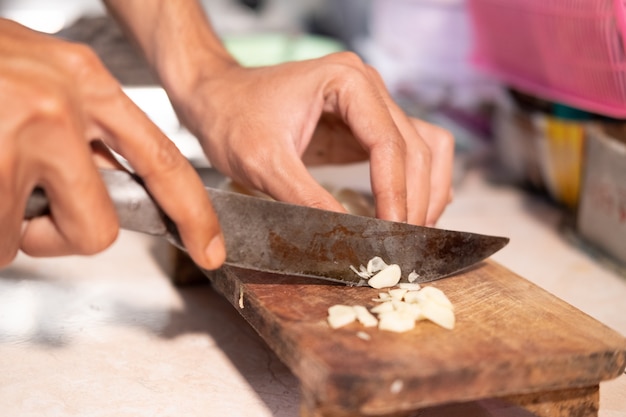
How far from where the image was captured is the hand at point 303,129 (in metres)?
1.23

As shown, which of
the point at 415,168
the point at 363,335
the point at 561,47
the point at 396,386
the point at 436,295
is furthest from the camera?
the point at 561,47

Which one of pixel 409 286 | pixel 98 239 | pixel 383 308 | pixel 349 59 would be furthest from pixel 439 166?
pixel 98 239

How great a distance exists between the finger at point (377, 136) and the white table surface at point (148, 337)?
32 cm

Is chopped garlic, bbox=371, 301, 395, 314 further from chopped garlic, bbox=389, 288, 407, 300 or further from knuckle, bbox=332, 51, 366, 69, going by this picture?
knuckle, bbox=332, 51, 366, 69

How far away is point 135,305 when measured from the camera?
4.68 ft

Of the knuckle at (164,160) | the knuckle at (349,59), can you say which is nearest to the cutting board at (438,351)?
the knuckle at (164,160)

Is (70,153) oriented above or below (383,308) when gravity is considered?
above

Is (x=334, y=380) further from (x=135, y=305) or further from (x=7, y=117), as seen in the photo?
(x=135, y=305)

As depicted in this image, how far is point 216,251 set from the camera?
101 centimetres

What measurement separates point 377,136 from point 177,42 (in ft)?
1.68

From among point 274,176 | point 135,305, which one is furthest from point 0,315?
point 274,176

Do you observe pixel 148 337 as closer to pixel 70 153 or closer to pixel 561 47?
pixel 70 153

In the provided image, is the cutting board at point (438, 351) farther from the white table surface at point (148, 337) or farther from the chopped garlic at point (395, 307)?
the white table surface at point (148, 337)

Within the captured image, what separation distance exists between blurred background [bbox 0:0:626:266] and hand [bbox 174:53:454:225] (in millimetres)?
420
